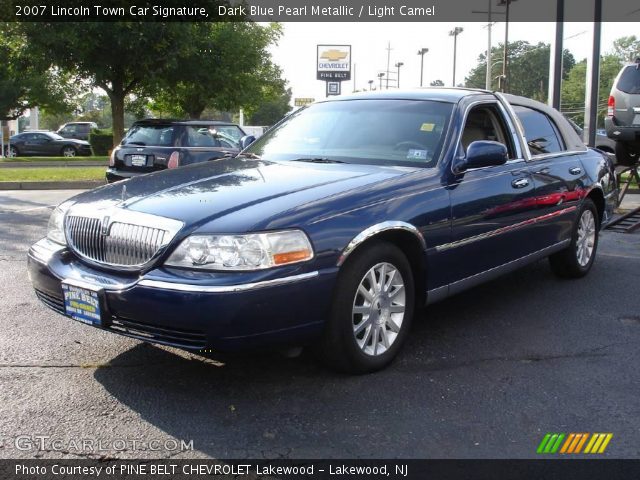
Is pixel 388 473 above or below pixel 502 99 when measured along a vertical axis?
below

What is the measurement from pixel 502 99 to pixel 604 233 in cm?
Answer: 413

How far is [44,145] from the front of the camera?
32281 mm

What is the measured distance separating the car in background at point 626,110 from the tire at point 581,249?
609 cm

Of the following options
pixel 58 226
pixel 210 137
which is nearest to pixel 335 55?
pixel 210 137

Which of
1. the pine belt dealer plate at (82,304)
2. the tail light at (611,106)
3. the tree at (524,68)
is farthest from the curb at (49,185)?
the tree at (524,68)

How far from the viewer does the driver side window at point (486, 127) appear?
4867mm

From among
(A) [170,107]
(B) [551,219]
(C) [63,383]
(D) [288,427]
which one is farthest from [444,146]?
(A) [170,107]

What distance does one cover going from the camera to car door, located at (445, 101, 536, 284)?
4.40m

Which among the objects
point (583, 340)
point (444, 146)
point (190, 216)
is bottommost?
point (583, 340)

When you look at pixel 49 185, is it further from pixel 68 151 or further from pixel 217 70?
pixel 68 151

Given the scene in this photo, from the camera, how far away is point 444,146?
4465 millimetres

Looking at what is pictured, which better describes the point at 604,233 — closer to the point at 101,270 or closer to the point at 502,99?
the point at 502,99

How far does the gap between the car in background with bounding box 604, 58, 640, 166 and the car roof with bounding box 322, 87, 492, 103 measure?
300 inches

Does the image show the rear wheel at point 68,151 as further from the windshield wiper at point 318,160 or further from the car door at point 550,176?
the windshield wiper at point 318,160
